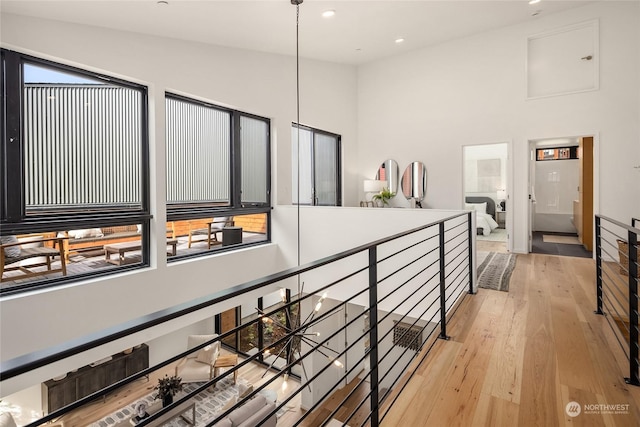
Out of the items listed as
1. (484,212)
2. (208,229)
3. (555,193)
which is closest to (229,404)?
(208,229)

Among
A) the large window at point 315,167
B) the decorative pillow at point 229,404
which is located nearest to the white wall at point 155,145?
the large window at point 315,167

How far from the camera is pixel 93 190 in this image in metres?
3.37

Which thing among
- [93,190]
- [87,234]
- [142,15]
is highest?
[142,15]

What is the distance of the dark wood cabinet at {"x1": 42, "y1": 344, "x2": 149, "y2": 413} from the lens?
4.86m

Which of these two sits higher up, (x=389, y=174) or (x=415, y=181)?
(x=389, y=174)

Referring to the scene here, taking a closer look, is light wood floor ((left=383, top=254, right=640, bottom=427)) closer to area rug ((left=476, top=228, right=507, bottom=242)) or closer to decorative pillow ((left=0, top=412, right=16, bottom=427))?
area rug ((left=476, top=228, right=507, bottom=242))

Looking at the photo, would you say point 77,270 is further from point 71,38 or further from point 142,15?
point 142,15

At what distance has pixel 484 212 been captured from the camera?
8.28 meters

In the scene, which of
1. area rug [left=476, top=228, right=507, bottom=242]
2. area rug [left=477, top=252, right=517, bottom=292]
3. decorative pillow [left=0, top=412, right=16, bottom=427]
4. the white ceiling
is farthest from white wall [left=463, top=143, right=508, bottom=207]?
decorative pillow [left=0, top=412, right=16, bottom=427]

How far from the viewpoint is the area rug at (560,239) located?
22.0 ft

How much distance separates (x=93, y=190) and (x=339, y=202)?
15.5ft

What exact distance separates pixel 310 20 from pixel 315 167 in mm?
2747

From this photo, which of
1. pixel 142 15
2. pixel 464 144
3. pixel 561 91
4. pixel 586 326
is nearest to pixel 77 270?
pixel 142 15

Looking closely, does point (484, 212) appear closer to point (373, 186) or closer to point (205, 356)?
point (373, 186)
